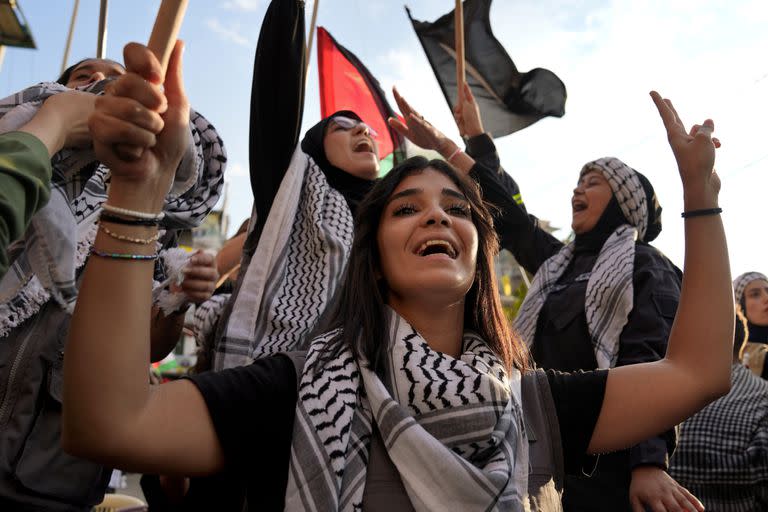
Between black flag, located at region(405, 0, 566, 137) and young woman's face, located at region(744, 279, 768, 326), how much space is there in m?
2.43

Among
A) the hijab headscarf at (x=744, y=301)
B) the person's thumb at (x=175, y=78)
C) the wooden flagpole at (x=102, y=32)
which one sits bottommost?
the hijab headscarf at (x=744, y=301)

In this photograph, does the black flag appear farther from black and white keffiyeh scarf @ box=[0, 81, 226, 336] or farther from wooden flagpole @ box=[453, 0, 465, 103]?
black and white keffiyeh scarf @ box=[0, 81, 226, 336]

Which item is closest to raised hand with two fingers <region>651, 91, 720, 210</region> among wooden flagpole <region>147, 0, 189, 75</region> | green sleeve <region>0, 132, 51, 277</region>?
wooden flagpole <region>147, 0, 189, 75</region>

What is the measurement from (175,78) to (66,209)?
2.07ft

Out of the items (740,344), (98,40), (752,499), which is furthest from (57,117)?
(740,344)

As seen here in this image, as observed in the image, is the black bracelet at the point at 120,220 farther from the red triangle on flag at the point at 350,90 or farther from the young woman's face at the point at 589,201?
the red triangle on flag at the point at 350,90

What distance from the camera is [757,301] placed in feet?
19.6

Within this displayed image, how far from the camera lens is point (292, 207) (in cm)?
247

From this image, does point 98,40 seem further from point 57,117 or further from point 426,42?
point 426,42

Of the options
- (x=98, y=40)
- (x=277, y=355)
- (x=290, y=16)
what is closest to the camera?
(x=277, y=355)

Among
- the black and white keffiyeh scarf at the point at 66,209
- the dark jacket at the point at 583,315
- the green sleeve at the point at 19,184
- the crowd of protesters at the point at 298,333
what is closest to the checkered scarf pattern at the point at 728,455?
the dark jacket at the point at 583,315

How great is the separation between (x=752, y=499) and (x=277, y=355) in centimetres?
317

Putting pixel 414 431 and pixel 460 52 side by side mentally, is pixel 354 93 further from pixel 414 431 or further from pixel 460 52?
pixel 414 431

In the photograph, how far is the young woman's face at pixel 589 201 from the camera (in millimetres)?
3643
